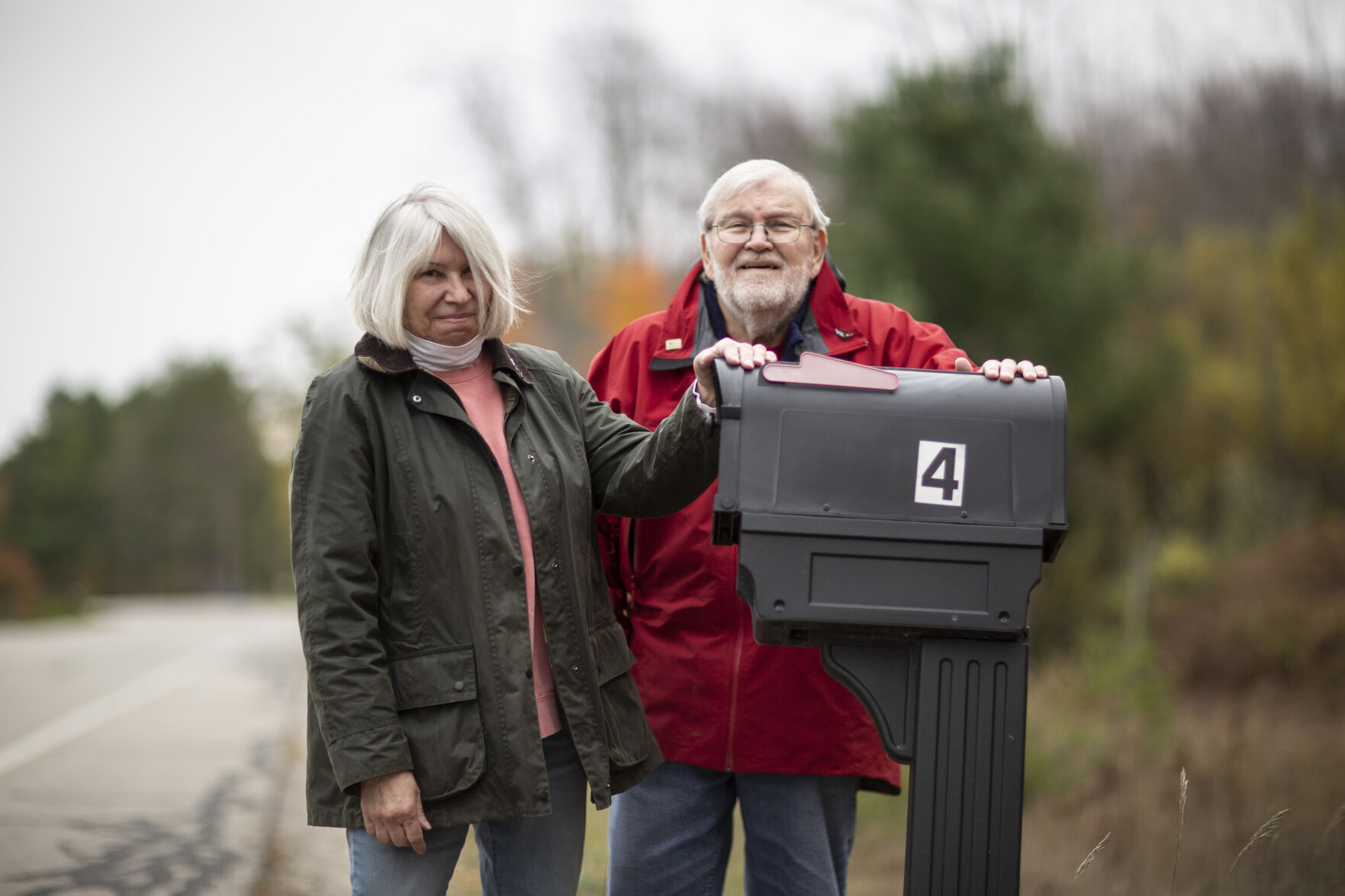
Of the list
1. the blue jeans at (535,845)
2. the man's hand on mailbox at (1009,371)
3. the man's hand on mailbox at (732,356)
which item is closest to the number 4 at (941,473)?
the man's hand on mailbox at (1009,371)

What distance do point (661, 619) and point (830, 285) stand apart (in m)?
0.85

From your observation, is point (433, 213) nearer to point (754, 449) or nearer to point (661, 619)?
point (754, 449)

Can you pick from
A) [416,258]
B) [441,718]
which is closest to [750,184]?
[416,258]

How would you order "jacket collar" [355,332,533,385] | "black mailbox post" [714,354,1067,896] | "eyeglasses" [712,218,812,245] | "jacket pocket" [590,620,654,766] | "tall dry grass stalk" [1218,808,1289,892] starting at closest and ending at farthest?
"black mailbox post" [714,354,1067,896]
"jacket collar" [355,332,533,385]
"jacket pocket" [590,620,654,766]
"tall dry grass stalk" [1218,808,1289,892]
"eyeglasses" [712,218,812,245]

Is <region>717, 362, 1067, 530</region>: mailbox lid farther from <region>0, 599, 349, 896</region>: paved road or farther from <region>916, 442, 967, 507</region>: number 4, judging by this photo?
<region>0, 599, 349, 896</region>: paved road

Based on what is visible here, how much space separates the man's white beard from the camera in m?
2.46

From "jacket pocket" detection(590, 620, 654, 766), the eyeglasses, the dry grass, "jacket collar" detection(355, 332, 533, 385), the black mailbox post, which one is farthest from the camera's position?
the dry grass

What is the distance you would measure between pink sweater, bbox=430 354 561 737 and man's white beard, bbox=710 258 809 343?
0.66 meters

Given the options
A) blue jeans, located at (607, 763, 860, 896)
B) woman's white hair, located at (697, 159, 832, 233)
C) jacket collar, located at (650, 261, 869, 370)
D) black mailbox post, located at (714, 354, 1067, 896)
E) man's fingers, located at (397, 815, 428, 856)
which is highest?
woman's white hair, located at (697, 159, 832, 233)

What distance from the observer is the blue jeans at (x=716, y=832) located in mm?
2393

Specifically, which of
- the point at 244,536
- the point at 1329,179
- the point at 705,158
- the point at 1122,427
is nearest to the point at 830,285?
the point at 1122,427

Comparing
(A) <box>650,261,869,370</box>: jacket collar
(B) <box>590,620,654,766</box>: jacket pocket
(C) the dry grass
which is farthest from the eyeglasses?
(C) the dry grass

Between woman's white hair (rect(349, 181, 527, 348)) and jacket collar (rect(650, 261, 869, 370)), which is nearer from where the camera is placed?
woman's white hair (rect(349, 181, 527, 348))

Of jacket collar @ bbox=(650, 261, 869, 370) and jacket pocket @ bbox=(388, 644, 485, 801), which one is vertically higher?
jacket collar @ bbox=(650, 261, 869, 370)
